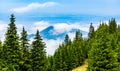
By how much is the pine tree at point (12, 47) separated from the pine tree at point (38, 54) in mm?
7619

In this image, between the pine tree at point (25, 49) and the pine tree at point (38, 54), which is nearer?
the pine tree at point (25, 49)

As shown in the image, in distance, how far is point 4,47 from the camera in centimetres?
4800

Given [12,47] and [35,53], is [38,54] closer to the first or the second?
[35,53]

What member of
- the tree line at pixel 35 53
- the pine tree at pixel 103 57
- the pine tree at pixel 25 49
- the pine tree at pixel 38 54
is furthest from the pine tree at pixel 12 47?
the pine tree at pixel 103 57

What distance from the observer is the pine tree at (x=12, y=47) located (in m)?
47.6

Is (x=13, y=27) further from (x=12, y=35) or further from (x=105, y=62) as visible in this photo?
(x=105, y=62)

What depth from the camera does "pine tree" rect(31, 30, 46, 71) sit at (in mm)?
57312

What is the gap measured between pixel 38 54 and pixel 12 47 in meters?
9.83

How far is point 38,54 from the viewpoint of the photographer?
5769 cm

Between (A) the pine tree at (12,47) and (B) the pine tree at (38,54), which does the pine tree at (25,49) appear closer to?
(B) the pine tree at (38,54)

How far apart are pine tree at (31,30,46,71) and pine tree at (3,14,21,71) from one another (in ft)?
25.0

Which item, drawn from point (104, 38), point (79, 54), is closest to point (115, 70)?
point (104, 38)

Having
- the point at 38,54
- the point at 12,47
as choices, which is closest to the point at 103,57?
the point at 12,47

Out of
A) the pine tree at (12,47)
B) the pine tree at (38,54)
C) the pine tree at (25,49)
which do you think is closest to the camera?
the pine tree at (12,47)
